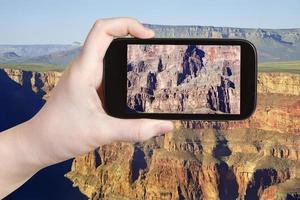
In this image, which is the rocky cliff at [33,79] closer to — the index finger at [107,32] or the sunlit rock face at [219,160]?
the sunlit rock face at [219,160]

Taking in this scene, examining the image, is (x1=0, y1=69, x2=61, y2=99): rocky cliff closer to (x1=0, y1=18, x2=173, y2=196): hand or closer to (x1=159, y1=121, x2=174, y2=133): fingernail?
(x1=0, y1=18, x2=173, y2=196): hand

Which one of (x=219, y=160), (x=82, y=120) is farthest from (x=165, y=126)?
(x=219, y=160)

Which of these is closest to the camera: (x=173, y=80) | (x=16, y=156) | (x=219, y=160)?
(x=16, y=156)

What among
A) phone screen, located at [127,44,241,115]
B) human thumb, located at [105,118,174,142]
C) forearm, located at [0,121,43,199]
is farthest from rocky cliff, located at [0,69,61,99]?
human thumb, located at [105,118,174,142]

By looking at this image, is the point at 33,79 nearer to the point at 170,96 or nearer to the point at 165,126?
the point at 170,96

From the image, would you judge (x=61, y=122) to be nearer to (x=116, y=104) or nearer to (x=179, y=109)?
(x=116, y=104)

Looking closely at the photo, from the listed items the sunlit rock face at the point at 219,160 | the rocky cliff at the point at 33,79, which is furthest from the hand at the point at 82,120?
the rocky cliff at the point at 33,79

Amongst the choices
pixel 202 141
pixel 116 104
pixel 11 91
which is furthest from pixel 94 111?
pixel 11 91
